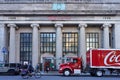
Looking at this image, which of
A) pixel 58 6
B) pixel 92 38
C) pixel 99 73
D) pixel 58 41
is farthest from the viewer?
pixel 92 38

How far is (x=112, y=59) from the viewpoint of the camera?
3850 centimetres

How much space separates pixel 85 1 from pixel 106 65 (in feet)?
73.7

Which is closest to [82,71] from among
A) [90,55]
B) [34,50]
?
[90,55]

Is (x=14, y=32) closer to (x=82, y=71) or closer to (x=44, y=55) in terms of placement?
(x=44, y=55)

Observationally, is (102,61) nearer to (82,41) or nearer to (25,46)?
(82,41)

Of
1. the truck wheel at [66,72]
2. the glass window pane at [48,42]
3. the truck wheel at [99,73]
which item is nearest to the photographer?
the truck wheel at [99,73]

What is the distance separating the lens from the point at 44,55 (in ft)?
198

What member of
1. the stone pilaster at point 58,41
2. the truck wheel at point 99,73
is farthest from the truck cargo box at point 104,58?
the stone pilaster at point 58,41

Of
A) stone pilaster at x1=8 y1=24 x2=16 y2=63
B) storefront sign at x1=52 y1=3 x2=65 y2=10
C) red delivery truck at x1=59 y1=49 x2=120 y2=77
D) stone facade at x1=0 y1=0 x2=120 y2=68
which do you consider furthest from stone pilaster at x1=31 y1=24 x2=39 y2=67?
red delivery truck at x1=59 y1=49 x2=120 y2=77

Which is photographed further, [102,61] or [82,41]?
[82,41]

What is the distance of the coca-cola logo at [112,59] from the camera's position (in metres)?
38.3

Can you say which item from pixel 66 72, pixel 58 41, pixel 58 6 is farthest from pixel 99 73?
pixel 58 6

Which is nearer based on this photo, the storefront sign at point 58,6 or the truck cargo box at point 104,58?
the truck cargo box at point 104,58

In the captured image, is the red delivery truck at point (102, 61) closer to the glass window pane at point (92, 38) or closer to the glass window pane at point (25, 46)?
the glass window pane at point (92, 38)
